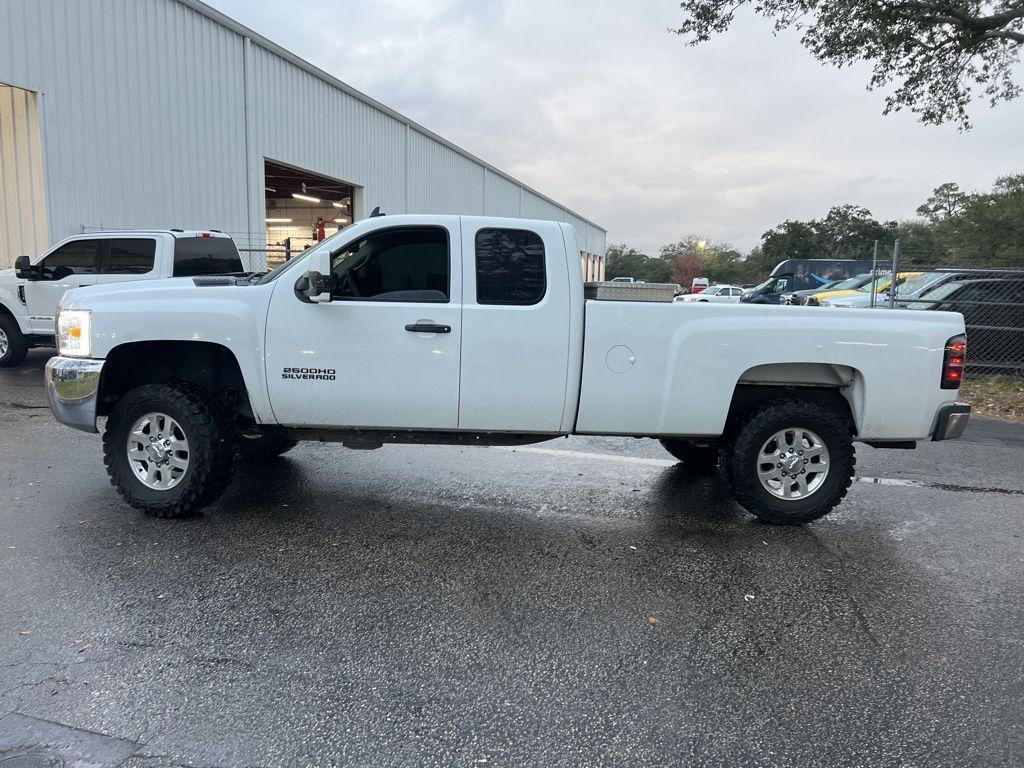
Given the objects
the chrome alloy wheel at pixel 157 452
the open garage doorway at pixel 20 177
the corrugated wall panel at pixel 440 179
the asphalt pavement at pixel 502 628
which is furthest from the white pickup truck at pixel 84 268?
the corrugated wall panel at pixel 440 179

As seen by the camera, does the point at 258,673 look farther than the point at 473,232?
No

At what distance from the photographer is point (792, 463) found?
5.00 meters

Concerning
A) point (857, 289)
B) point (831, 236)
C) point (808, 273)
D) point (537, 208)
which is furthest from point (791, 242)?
point (857, 289)

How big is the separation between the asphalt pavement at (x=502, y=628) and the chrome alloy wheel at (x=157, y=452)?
0.31m

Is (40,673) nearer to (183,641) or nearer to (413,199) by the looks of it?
(183,641)

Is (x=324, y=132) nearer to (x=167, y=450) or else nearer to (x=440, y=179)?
(x=440, y=179)

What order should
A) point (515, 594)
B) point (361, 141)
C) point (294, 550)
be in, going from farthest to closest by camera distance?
point (361, 141), point (294, 550), point (515, 594)

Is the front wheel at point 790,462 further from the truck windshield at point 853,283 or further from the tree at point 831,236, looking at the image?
the tree at point 831,236

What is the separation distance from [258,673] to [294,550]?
1436mm

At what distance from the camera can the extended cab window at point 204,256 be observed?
11.1 metres

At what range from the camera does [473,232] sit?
4.98 m

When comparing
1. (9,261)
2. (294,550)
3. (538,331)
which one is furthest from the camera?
(9,261)

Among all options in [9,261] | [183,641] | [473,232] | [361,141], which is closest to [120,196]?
[9,261]

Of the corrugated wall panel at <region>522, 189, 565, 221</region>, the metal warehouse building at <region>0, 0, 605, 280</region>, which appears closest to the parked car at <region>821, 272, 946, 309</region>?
the metal warehouse building at <region>0, 0, 605, 280</region>
